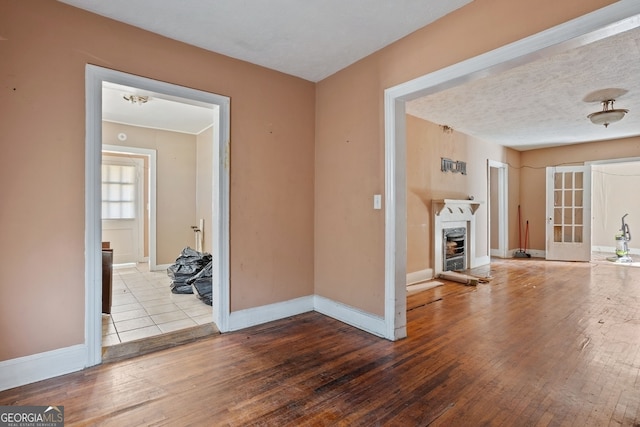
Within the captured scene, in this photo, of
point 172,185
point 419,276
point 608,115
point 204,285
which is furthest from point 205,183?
point 608,115

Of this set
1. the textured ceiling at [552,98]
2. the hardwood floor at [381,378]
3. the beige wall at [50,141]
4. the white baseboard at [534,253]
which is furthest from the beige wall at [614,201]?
the beige wall at [50,141]

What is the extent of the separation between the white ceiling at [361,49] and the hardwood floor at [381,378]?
2296mm

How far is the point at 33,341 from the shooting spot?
2.09m

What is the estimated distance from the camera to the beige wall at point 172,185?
5.64m

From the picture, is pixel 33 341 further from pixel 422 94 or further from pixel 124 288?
pixel 422 94

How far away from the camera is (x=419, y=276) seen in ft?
16.0

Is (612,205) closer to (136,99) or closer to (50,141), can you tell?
(136,99)

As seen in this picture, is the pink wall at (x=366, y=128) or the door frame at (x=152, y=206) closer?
the pink wall at (x=366, y=128)

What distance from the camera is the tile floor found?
2.87 meters

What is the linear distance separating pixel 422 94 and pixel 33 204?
9.89 ft

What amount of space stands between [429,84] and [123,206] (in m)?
6.26

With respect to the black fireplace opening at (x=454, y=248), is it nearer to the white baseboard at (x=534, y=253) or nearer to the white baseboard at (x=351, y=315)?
the white baseboard at (x=534, y=253)

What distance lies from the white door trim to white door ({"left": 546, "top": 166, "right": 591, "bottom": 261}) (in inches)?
245

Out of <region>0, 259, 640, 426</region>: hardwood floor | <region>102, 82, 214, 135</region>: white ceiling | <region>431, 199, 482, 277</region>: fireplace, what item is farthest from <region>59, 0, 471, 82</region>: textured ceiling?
<region>431, 199, 482, 277</region>: fireplace
